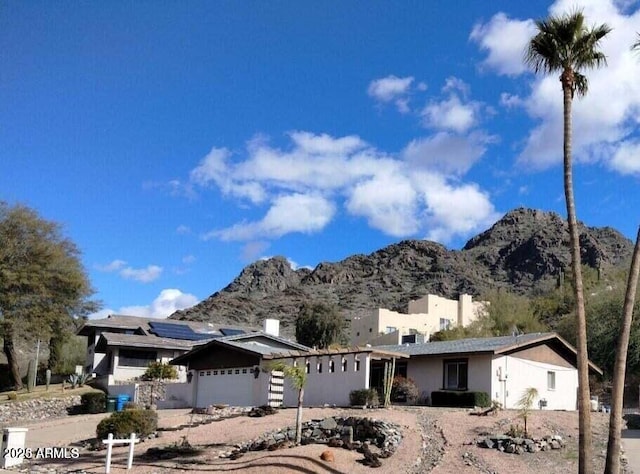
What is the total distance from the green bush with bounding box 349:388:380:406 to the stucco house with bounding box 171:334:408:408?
2.94 feet

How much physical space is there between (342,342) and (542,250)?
62792mm

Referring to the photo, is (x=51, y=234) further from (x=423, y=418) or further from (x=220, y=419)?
(x=423, y=418)

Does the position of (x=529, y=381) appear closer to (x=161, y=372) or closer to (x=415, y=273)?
(x=161, y=372)

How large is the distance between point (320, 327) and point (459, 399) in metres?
46.5

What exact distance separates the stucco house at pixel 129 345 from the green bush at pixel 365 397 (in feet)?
66.7

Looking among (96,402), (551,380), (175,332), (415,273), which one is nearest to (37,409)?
(96,402)

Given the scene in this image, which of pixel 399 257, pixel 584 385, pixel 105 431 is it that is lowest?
pixel 105 431

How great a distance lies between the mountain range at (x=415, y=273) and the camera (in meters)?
120

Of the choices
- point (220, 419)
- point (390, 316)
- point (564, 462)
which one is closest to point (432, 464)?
point (564, 462)

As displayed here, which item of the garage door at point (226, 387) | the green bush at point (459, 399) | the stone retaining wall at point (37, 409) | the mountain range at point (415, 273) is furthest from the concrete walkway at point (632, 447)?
the mountain range at point (415, 273)

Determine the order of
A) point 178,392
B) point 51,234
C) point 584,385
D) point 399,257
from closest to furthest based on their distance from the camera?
point 584,385, point 178,392, point 51,234, point 399,257

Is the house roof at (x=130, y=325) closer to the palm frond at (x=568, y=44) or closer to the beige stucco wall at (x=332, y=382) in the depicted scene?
the beige stucco wall at (x=332, y=382)

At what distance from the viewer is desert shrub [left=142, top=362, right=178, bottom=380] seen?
160 ft

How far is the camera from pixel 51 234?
182 ft
